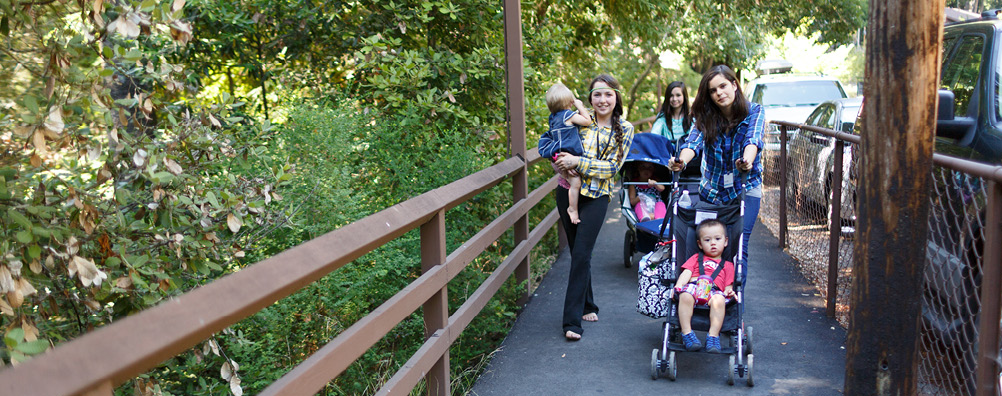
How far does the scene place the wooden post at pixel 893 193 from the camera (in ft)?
9.71

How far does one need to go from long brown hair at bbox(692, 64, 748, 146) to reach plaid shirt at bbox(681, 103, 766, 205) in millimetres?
40

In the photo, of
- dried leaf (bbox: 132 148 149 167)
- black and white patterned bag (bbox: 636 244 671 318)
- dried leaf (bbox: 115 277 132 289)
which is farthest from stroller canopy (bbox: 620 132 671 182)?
dried leaf (bbox: 115 277 132 289)

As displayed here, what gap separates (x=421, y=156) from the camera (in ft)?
21.3

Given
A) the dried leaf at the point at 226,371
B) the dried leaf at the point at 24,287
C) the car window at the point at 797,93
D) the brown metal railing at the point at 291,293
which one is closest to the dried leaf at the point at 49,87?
the dried leaf at the point at 24,287

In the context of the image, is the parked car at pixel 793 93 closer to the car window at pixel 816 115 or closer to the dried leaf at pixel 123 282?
the car window at pixel 816 115

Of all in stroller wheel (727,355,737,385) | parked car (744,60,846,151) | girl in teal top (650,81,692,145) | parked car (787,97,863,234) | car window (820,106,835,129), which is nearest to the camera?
stroller wheel (727,355,737,385)

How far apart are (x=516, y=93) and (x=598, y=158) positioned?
1116 millimetres

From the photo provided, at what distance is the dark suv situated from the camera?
4438 mm

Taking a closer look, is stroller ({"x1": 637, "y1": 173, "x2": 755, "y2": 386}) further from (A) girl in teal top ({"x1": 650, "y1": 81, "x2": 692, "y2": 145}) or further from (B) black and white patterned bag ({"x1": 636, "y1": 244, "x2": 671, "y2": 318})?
(A) girl in teal top ({"x1": 650, "y1": 81, "x2": 692, "y2": 145})

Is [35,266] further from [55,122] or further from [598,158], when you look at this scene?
[598,158]

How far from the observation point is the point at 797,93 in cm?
1692

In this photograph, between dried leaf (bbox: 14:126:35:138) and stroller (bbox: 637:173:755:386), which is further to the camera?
stroller (bbox: 637:173:755:386)

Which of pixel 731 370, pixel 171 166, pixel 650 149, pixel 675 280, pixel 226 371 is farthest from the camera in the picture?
pixel 650 149

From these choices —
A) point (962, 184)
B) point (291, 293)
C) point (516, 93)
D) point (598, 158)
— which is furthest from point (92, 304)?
point (962, 184)
